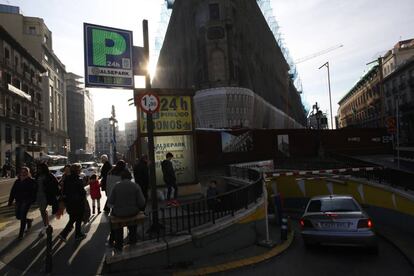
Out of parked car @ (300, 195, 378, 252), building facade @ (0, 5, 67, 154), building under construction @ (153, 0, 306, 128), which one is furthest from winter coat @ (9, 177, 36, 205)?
building facade @ (0, 5, 67, 154)

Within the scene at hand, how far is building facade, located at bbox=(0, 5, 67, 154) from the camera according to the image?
6512 cm

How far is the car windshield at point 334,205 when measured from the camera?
8203mm

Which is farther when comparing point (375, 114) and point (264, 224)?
point (375, 114)

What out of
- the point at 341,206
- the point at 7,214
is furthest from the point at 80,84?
the point at 341,206

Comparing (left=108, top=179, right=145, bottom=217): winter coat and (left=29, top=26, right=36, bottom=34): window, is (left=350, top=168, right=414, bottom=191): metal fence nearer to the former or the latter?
(left=108, top=179, right=145, bottom=217): winter coat

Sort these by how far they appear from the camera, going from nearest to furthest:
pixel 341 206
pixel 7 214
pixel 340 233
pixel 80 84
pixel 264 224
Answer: pixel 340 233
pixel 341 206
pixel 264 224
pixel 7 214
pixel 80 84

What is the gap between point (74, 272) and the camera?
6.25 meters

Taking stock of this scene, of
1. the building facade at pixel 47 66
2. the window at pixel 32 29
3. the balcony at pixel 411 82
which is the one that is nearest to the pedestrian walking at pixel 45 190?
the building facade at pixel 47 66

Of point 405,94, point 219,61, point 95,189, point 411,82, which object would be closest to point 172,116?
point 95,189

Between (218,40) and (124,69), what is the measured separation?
133ft

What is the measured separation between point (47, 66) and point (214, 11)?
4196 centimetres

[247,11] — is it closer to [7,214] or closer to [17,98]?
[17,98]

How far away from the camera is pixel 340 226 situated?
7.75 m

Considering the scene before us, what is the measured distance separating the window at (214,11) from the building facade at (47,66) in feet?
122
